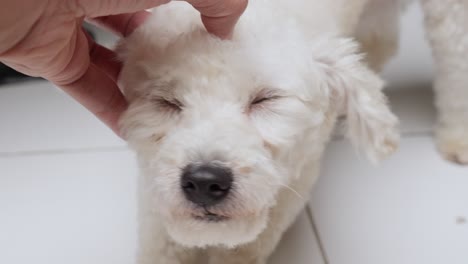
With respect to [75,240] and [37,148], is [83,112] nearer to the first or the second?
[37,148]

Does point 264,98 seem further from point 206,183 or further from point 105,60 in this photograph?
point 105,60

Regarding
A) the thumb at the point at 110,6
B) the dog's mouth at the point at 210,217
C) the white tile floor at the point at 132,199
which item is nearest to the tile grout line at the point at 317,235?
the white tile floor at the point at 132,199

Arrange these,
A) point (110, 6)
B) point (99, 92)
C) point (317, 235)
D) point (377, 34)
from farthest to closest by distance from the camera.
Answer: point (377, 34) → point (317, 235) → point (99, 92) → point (110, 6)

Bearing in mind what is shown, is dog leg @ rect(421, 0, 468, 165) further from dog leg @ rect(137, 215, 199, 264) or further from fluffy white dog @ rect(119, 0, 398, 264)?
dog leg @ rect(137, 215, 199, 264)

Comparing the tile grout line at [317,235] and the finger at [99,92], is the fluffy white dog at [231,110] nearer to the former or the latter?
the finger at [99,92]

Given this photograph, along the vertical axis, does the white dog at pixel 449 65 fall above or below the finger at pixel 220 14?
above

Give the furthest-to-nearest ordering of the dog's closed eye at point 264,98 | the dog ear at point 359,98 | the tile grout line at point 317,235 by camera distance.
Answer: the tile grout line at point 317,235 → the dog ear at point 359,98 → the dog's closed eye at point 264,98

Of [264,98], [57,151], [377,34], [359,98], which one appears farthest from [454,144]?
[57,151]

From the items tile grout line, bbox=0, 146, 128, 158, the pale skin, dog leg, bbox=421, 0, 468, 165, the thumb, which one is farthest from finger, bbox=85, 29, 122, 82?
dog leg, bbox=421, 0, 468, 165

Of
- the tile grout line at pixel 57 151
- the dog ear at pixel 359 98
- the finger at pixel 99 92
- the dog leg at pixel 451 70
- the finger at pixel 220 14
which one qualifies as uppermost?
the dog leg at pixel 451 70
